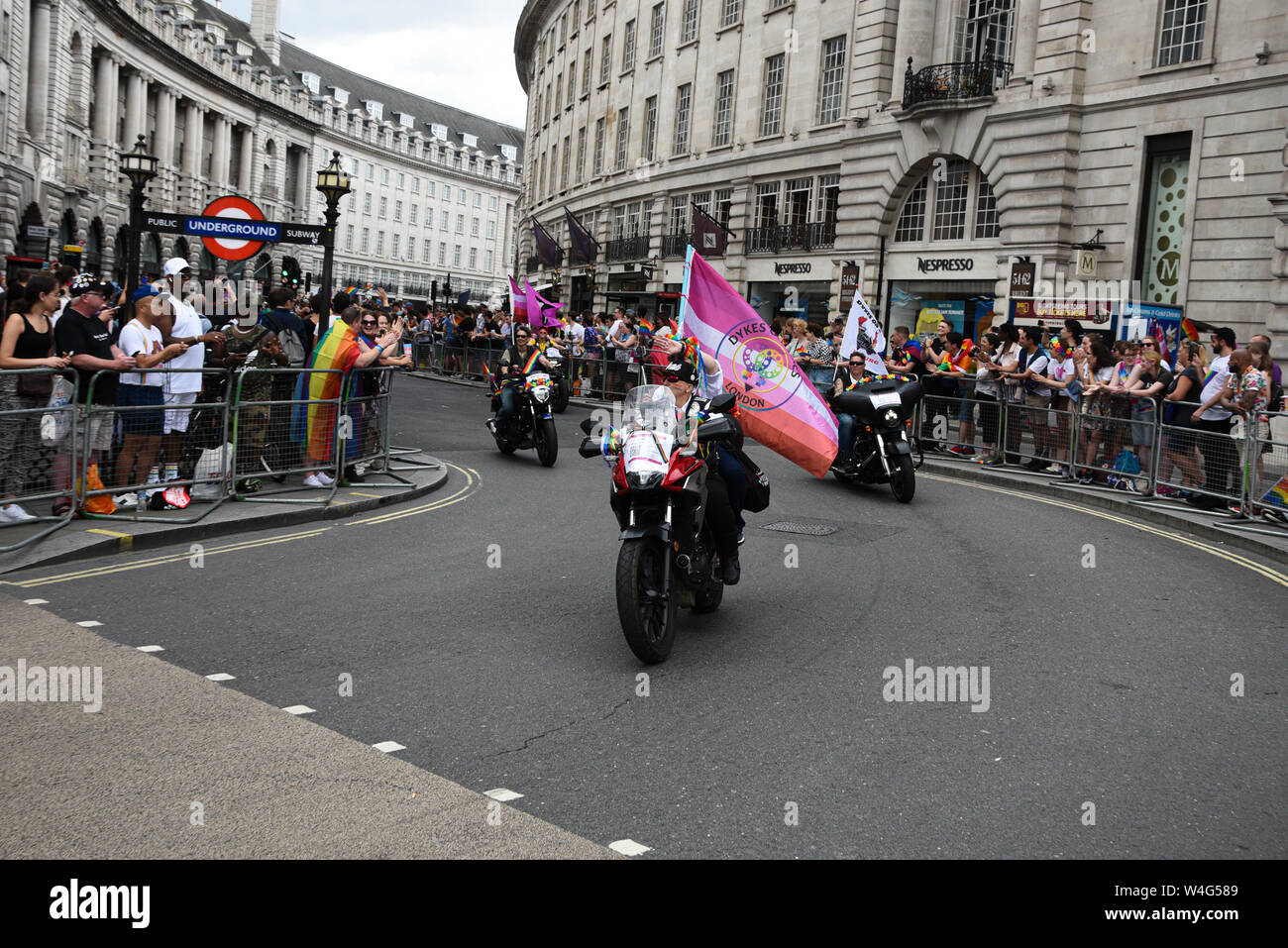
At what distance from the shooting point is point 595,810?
430 centimetres

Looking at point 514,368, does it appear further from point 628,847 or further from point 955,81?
point 955,81

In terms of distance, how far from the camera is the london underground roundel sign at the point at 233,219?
12.6 m

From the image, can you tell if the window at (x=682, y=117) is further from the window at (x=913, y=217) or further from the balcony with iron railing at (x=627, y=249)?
the window at (x=913, y=217)

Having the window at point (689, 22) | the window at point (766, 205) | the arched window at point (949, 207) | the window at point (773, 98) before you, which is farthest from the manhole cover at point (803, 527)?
the window at point (689, 22)

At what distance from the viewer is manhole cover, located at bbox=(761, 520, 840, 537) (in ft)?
35.6

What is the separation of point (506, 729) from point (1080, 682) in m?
3.09

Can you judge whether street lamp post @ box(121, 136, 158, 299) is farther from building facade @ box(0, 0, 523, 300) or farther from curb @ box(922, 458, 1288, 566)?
curb @ box(922, 458, 1288, 566)

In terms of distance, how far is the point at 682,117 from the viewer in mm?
40438

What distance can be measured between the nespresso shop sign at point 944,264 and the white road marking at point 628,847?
85.2ft

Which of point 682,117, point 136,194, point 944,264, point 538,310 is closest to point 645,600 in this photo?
point 136,194

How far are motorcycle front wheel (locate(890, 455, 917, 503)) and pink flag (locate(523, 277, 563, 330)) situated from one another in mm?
11382

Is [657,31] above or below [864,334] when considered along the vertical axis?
above

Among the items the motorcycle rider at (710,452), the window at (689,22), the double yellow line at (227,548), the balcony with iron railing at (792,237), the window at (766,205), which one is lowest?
the double yellow line at (227,548)

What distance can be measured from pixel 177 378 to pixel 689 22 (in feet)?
111
